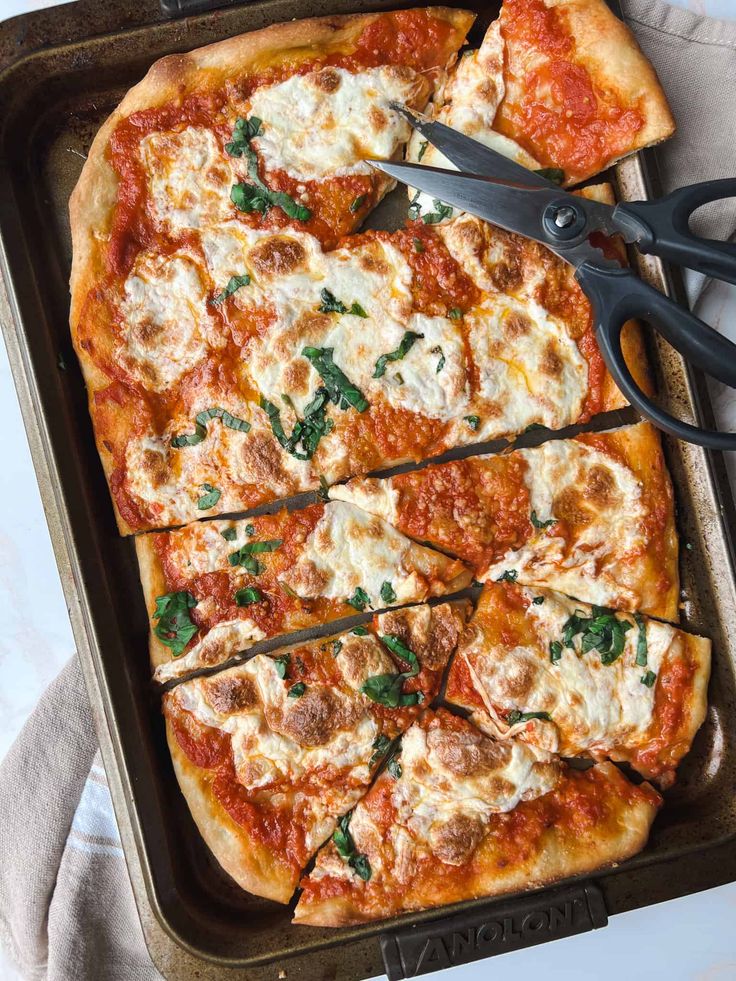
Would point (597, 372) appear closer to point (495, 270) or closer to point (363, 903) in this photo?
point (495, 270)

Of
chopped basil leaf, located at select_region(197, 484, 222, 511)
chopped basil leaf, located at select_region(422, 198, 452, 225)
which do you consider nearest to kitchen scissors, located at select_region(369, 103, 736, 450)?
chopped basil leaf, located at select_region(422, 198, 452, 225)

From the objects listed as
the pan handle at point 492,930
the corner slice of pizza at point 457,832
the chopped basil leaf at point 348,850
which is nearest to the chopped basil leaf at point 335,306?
the corner slice of pizza at point 457,832

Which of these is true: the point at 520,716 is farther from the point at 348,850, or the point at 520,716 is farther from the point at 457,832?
the point at 348,850

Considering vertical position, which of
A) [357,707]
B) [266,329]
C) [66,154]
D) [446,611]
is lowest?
Answer: [357,707]

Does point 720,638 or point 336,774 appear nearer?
point 336,774

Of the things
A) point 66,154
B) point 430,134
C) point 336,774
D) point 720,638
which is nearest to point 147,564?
point 336,774

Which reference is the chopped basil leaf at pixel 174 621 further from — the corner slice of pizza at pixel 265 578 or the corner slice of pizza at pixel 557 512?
the corner slice of pizza at pixel 557 512

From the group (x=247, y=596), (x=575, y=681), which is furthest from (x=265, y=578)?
(x=575, y=681)
